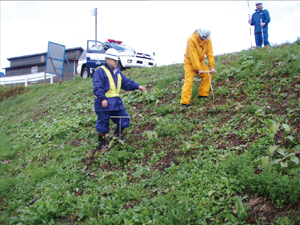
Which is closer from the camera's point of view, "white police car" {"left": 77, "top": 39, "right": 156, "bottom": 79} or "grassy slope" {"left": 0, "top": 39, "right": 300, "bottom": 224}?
"grassy slope" {"left": 0, "top": 39, "right": 300, "bottom": 224}

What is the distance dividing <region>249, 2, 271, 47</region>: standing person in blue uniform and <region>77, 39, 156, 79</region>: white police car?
5.79 m

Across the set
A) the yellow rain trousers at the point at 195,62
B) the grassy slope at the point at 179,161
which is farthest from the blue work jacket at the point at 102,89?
the yellow rain trousers at the point at 195,62

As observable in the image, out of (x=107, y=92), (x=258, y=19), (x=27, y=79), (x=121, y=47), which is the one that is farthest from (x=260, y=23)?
(x=27, y=79)

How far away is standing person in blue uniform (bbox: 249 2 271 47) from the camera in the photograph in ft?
31.0

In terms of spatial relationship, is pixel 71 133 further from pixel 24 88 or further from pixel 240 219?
pixel 24 88

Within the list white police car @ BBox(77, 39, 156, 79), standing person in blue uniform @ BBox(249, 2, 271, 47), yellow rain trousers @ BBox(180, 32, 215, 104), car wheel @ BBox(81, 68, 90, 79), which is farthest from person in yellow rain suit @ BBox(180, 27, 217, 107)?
car wheel @ BBox(81, 68, 90, 79)

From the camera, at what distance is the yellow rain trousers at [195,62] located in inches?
233

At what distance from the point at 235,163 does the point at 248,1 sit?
9.46 metres

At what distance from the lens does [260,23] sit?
31.2ft

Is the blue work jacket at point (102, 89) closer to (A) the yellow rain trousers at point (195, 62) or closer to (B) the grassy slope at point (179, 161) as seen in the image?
A: (B) the grassy slope at point (179, 161)

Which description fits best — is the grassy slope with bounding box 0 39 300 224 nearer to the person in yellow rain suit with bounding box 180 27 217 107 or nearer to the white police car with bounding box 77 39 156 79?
the person in yellow rain suit with bounding box 180 27 217 107

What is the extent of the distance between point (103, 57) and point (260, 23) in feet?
25.7

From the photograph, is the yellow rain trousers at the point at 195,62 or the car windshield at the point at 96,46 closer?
the yellow rain trousers at the point at 195,62

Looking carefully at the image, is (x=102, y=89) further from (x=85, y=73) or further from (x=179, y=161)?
(x=85, y=73)
